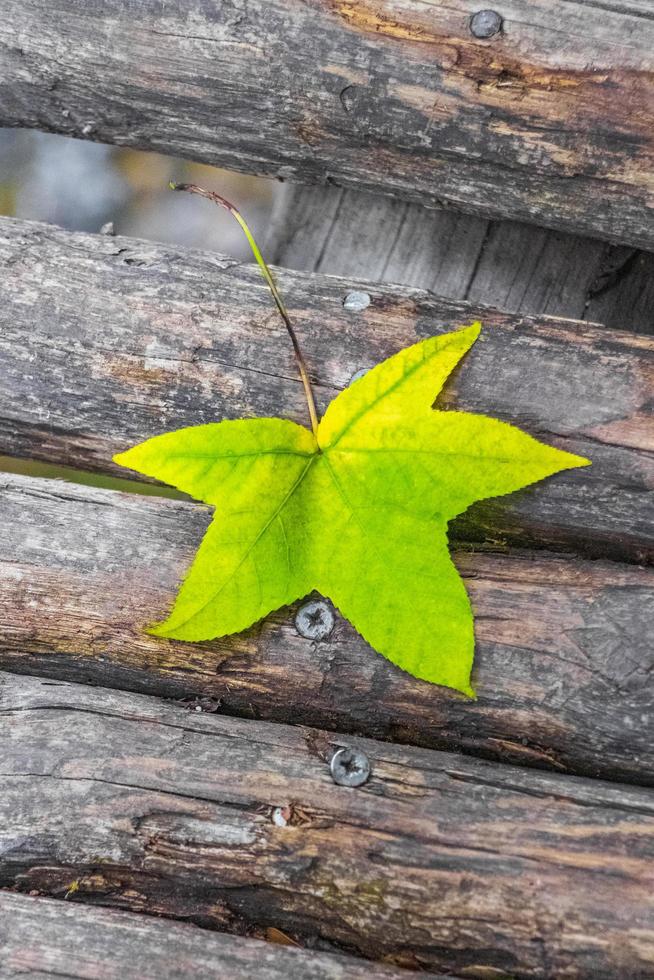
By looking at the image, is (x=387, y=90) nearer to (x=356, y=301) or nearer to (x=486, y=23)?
(x=486, y=23)

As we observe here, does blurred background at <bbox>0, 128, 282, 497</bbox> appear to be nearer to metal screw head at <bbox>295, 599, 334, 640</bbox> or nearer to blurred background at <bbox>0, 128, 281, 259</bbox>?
blurred background at <bbox>0, 128, 281, 259</bbox>

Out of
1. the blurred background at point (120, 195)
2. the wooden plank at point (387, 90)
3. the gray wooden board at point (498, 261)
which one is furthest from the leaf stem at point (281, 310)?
the blurred background at point (120, 195)

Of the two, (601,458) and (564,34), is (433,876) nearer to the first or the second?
(601,458)

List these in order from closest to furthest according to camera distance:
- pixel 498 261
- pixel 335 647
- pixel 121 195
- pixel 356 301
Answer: pixel 335 647
pixel 356 301
pixel 498 261
pixel 121 195

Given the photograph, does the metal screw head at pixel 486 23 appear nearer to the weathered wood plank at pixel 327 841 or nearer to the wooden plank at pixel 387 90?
the wooden plank at pixel 387 90

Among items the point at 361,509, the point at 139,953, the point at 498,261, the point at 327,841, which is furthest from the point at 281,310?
the point at 139,953

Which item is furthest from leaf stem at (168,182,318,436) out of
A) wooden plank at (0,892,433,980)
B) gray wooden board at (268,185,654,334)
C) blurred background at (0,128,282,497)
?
blurred background at (0,128,282,497)
